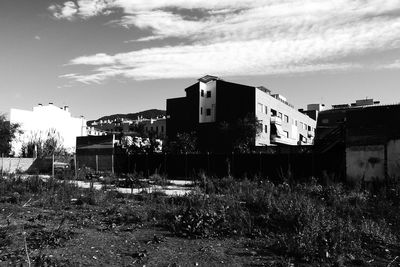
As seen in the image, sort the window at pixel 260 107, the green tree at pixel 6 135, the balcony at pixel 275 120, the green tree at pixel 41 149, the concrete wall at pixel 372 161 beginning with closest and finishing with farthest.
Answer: the concrete wall at pixel 372 161
the green tree at pixel 6 135
the green tree at pixel 41 149
the window at pixel 260 107
the balcony at pixel 275 120

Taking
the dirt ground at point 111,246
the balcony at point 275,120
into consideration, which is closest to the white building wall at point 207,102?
the balcony at point 275,120

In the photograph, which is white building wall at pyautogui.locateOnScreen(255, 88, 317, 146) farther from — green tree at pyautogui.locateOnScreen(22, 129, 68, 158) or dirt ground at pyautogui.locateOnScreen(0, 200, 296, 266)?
dirt ground at pyautogui.locateOnScreen(0, 200, 296, 266)

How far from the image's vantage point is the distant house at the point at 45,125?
180ft

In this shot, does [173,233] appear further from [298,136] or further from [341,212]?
[298,136]

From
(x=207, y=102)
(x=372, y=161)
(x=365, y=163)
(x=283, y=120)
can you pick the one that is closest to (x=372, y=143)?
(x=372, y=161)

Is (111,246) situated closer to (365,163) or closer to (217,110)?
(365,163)

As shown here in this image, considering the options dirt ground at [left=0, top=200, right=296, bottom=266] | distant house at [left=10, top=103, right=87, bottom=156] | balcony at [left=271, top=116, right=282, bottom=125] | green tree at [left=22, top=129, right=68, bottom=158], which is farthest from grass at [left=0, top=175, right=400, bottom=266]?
balcony at [left=271, top=116, right=282, bottom=125]

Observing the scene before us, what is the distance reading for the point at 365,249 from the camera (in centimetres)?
650

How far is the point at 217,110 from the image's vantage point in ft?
189

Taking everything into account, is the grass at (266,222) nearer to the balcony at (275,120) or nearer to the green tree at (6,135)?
the green tree at (6,135)

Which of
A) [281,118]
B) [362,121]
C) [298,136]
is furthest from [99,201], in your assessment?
[298,136]

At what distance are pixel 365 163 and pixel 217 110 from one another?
38.0 meters

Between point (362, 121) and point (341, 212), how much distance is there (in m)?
12.5

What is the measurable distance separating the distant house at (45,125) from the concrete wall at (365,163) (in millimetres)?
41243
